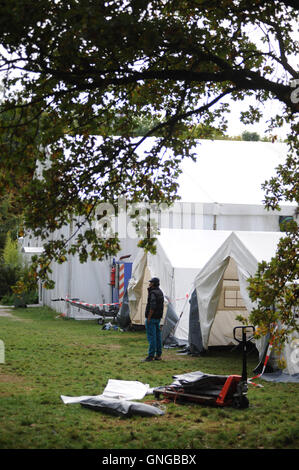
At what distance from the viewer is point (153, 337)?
11.8 metres

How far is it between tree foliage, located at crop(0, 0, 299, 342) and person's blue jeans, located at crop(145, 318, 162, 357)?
185 inches

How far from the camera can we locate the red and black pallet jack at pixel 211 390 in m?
7.63

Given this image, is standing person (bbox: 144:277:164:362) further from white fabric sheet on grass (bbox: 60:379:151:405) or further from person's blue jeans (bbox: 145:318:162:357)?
white fabric sheet on grass (bbox: 60:379:151:405)

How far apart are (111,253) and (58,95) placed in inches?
70.6

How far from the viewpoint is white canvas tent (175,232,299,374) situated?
37.9 feet

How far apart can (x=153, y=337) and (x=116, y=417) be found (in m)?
4.83

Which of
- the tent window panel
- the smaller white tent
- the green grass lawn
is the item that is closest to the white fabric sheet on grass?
the green grass lawn

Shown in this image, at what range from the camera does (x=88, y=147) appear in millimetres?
6660

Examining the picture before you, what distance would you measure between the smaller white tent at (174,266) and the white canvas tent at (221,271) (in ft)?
3.70

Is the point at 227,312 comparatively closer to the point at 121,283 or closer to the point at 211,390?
the point at 211,390

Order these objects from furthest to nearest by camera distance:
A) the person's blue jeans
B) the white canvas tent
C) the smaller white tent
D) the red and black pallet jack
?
the smaller white tent, the person's blue jeans, the white canvas tent, the red and black pallet jack

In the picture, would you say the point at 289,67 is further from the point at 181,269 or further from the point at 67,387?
the point at 181,269

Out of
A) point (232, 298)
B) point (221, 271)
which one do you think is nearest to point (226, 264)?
point (221, 271)

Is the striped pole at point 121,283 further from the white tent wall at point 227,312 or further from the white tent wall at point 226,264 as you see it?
the white tent wall at point 226,264
